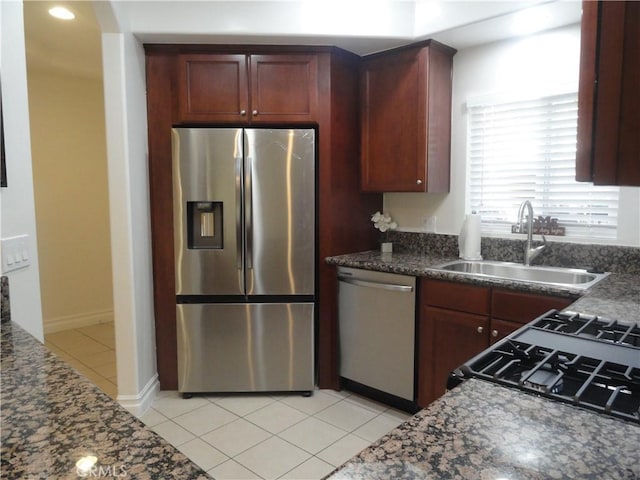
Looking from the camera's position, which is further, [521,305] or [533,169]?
[533,169]

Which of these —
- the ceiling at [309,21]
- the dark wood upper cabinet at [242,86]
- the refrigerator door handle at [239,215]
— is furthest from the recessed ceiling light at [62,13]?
the refrigerator door handle at [239,215]

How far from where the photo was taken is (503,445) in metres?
0.72

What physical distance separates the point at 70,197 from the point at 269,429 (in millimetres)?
3185

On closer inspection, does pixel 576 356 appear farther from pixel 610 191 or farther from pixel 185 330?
pixel 185 330

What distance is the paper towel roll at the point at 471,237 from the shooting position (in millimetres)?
2826

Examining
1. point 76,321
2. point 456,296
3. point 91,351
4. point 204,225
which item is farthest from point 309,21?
point 76,321

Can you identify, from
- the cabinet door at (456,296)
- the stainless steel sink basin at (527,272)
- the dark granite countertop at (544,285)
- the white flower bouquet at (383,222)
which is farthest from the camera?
the white flower bouquet at (383,222)

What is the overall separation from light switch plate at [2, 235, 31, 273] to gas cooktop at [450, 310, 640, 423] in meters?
1.55

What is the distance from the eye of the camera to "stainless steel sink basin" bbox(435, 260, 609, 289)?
2.42 metres

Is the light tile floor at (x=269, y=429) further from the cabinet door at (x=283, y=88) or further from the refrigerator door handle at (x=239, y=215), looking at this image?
the cabinet door at (x=283, y=88)

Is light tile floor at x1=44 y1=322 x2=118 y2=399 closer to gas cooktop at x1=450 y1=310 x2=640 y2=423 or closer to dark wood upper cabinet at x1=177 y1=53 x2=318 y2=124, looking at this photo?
dark wood upper cabinet at x1=177 y1=53 x2=318 y2=124

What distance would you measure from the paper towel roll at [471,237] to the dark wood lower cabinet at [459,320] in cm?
51

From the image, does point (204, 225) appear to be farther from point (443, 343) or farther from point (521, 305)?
point (521, 305)

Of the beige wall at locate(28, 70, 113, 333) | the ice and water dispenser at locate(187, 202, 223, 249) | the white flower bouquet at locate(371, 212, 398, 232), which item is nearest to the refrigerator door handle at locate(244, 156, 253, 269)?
the ice and water dispenser at locate(187, 202, 223, 249)
